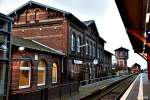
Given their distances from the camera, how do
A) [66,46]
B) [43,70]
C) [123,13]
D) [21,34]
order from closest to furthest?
1. [123,13]
2. [43,70]
3. [66,46]
4. [21,34]

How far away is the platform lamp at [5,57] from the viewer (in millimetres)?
9102

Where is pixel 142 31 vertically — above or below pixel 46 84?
above

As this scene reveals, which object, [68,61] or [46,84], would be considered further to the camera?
[68,61]

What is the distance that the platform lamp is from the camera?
9.10m

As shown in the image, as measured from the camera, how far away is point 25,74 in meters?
19.0

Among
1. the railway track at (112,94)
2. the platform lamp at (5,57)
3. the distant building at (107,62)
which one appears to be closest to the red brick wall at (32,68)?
the railway track at (112,94)

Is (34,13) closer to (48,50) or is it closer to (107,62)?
(48,50)

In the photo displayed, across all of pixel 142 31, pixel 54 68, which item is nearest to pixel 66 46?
pixel 54 68

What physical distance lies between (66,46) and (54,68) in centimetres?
318

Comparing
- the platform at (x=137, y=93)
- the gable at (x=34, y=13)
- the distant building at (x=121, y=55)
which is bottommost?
the platform at (x=137, y=93)

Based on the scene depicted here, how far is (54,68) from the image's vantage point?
79.0ft

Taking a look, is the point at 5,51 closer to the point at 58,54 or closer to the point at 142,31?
the point at 142,31

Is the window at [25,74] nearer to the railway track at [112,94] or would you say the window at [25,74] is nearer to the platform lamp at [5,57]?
the railway track at [112,94]

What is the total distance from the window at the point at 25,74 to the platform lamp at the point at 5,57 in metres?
9.13
